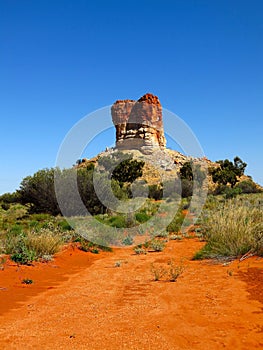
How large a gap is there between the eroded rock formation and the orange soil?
71669mm

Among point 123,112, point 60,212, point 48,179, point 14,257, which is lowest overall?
point 14,257

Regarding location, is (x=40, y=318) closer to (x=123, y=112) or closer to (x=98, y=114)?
(x=98, y=114)

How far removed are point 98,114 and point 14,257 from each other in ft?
44.2

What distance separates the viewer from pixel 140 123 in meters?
89.6

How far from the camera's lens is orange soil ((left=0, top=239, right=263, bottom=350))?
389 centimetres

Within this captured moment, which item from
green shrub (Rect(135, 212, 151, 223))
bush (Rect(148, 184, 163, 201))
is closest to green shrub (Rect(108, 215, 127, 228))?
green shrub (Rect(135, 212, 151, 223))

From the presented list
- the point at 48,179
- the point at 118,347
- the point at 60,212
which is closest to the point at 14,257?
the point at 118,347

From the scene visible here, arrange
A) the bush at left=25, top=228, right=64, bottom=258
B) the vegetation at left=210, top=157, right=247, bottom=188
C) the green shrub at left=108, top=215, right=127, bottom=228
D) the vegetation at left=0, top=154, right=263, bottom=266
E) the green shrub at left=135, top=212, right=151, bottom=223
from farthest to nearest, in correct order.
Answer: the vegetation at left=210, top=157, right=247, bottom=188 → the green shrub at left=135, top=212, right=151, bottom=223 → the green shrub at left=108, top=215, right=127, bottom=228 → the bush at left=25, top=228, right=64, bottom=258 → the vegetation at left=0, top=154, right=263, bottom=266

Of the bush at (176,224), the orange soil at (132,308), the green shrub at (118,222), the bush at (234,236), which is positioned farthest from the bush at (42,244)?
the bush at (176,224)

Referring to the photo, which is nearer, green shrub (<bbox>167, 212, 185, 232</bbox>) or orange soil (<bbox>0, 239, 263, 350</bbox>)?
orange soil (<bbox>0, 239, 263, 350</bbox>)

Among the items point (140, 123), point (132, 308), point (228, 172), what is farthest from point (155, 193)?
point (140, 123)

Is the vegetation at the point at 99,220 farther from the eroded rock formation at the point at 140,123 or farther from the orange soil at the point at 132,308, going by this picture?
the eroded rock formation at the point at 140,123

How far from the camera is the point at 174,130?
65.1 ft

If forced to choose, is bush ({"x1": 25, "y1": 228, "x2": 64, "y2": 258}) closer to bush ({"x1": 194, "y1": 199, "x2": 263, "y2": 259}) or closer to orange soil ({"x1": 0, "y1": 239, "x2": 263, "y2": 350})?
orange soil ({"x1": 0, "y1": 239, "x2": 263, "y2": 350})
